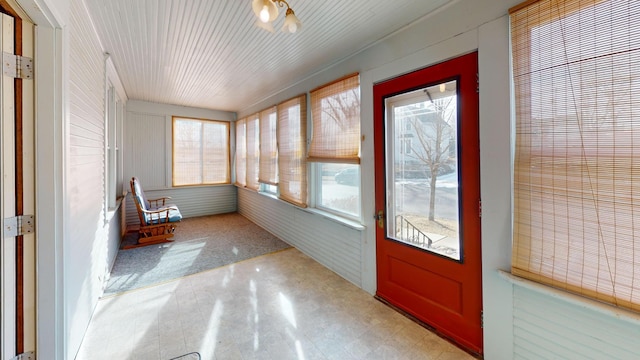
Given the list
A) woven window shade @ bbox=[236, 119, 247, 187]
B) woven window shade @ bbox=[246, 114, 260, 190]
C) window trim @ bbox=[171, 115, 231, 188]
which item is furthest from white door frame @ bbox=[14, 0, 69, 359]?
window trim @ bbox=[171, 115, 231, 188]

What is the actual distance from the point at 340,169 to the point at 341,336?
69.4 inches

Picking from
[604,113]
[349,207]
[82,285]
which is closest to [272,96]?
[349,207]

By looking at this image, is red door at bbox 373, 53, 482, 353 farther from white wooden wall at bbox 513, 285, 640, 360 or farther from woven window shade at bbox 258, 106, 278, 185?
woven window shade at bbox 258, 106, 278, 185

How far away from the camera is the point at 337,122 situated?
288 cm

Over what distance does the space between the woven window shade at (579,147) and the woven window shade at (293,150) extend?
2.44m

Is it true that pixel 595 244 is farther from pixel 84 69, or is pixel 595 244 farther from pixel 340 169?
pixel 84 69

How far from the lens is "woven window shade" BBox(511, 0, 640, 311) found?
116cm

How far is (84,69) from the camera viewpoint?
6.39ft

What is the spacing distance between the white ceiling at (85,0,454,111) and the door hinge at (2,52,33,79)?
2.97 feet

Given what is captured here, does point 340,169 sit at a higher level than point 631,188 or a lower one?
higher

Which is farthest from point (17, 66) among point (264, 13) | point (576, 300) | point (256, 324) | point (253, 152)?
point (253, 152)

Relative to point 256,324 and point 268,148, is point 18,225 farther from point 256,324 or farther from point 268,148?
point 268,148

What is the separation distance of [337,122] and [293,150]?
1.05m

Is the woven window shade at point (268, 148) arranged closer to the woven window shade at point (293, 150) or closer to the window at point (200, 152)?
the woven window shade at point (293, 150)
